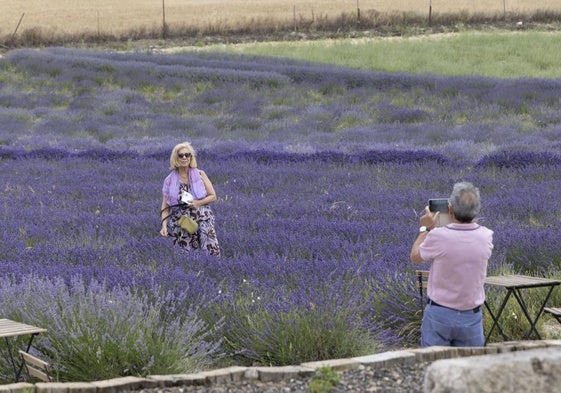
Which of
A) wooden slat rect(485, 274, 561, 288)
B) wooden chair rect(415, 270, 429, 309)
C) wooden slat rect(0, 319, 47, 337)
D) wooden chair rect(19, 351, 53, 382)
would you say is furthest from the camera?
wooden chair rect(415, 270, 429, 309)

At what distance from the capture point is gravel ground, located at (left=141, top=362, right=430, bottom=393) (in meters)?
4.84

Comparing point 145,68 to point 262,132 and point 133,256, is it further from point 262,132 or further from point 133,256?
point 133,256

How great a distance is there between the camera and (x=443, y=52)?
116 feet

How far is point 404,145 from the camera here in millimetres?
18953

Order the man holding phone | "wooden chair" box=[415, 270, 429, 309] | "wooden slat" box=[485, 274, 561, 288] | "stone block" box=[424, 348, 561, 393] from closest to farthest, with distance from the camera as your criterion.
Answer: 1. "stone block" box=[424, 348, 561, 393]
2. the man holding phone
3. "wooden slat" box=[485, 274, 561, 288]
4. "wooden chair" box=[415, 270, 429, 309]

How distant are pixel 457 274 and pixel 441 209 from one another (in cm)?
34

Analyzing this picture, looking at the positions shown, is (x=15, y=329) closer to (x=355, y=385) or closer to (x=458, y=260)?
(x=355, y=385)

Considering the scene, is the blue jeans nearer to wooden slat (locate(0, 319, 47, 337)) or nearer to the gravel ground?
the gravel ground

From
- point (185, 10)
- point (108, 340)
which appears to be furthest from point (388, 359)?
Result: point (185, 10)

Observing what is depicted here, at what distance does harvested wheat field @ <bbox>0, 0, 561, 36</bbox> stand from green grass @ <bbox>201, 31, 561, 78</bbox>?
6613mm

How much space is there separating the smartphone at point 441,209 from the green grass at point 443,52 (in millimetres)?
25877

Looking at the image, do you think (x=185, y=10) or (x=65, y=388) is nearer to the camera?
(x=65, y=388)

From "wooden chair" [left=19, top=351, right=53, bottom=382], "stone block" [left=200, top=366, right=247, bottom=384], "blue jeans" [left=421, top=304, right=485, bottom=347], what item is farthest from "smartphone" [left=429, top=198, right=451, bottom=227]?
"wooden chair" [left=19, top=351, right=53, bottom=382]

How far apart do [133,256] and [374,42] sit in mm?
29906
